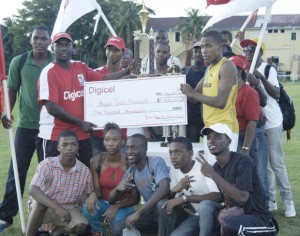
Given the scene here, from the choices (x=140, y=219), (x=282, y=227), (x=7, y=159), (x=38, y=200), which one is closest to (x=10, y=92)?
(x=38, y=200)

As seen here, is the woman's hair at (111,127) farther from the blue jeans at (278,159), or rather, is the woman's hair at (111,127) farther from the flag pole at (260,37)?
the blue jeans at (278,159)

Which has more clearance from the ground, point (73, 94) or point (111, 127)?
point (73, 94)

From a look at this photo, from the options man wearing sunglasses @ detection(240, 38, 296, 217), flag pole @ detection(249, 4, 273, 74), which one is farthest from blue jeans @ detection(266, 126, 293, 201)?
flag pole @ detection(249, 4, 273, 74)

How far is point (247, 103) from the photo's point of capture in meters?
6.59

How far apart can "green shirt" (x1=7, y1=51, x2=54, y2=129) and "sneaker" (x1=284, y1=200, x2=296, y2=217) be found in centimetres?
338

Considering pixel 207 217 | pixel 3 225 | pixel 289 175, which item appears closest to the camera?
pixel 207 217

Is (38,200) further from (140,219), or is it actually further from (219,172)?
(219,172)

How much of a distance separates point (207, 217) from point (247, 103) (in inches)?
68.7

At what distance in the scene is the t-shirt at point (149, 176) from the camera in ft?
19.5

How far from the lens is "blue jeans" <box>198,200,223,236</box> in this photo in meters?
5.41

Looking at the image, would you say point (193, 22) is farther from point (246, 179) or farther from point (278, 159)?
point (246, 179)

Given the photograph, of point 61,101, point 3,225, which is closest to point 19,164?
point 3,225

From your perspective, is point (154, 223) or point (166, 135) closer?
point (154, 223)

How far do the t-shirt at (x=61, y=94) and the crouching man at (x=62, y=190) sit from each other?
11.2 inches
